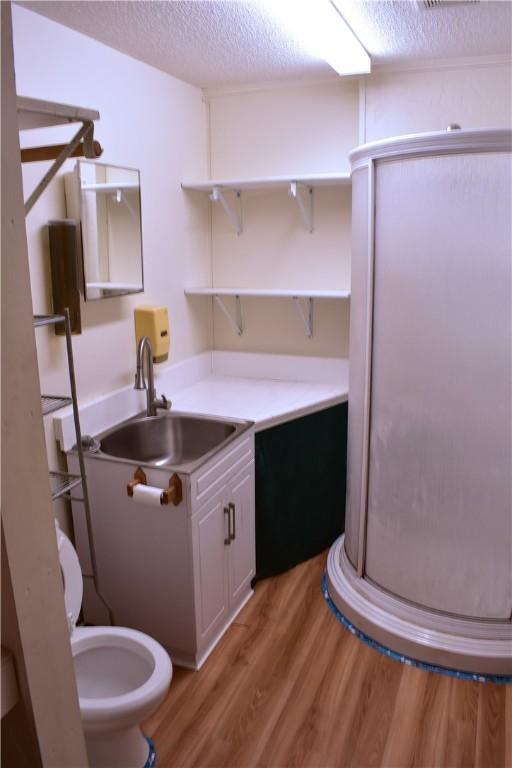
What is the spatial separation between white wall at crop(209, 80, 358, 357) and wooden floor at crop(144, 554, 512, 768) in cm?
162

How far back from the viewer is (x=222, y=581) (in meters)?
2.56

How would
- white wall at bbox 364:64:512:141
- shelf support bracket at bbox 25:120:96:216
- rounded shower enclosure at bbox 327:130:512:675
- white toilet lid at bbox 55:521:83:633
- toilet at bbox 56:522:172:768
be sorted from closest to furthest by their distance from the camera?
1. shelf support bracket at bbox 25:120:96:216
2. toilet at bbox 56:522:172:768
3. white toilet lid at bbox 55:521:83:633
4. rounded shower enclosure at bbox 327:130:512:675
5. white wall at bbox 364:64:512:141

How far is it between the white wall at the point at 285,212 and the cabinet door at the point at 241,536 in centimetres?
105

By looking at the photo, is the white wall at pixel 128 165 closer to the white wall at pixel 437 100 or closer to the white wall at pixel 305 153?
the white wall at pixel 305 153

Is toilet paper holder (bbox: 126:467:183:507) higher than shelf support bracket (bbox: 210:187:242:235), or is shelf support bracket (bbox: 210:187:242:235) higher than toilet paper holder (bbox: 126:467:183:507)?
shelf support bracket (bbox: 210:187:242:235)

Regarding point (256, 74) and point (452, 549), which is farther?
point (256, 74)

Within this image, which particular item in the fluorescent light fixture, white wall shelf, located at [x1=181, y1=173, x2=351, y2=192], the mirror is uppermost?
the fluorescent light fixture

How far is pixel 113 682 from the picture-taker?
6.92 feet

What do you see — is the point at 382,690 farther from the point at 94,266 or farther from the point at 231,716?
the point at 94,266

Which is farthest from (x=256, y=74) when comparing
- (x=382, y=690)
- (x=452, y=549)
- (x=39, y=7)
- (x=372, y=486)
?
(x=382, y=690)

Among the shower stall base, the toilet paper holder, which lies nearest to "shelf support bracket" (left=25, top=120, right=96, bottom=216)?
the toilet paper holder

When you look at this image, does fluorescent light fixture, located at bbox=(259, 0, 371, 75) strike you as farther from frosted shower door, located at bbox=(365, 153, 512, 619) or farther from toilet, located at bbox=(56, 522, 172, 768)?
toilet, located at bbox=(56, 522, 172, 768)

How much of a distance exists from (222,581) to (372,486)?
765 mm

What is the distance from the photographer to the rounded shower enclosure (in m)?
2.21
